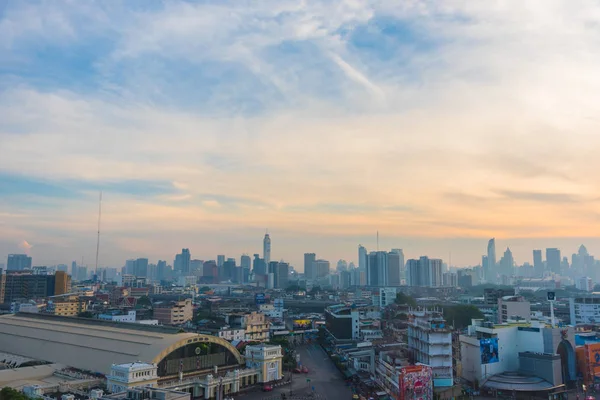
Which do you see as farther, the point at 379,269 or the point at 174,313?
the point at 379,269

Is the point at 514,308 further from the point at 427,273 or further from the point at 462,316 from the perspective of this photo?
the point at 427,273

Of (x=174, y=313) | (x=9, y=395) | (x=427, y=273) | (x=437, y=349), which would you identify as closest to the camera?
(x=9, y=395)

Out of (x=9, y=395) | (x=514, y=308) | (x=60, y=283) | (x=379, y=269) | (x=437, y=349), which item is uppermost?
(x=379, y=269)

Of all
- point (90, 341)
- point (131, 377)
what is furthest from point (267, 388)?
point (90, 341)

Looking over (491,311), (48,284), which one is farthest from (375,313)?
(48,284)

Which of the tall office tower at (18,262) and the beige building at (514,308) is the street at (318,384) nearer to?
the beige building at (514,308)

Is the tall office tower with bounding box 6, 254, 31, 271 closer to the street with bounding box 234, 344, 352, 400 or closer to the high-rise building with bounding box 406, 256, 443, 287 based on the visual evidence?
the high-rise building with bounding box 406, 256, 443, 287

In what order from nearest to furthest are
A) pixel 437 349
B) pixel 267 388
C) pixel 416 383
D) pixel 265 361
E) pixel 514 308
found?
pixel 416 383 → pixel 437 349 → pixel 267 388 → pixel 265 361 → pixel 514 308
